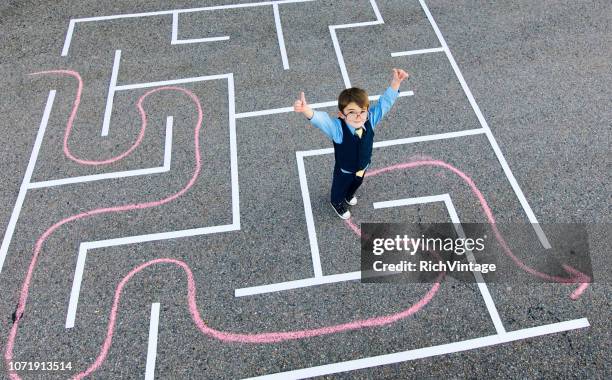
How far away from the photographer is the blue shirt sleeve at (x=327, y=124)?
137 inches

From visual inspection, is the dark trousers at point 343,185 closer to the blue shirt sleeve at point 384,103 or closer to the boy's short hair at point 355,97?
the blue shirt sleeve at point 384,103

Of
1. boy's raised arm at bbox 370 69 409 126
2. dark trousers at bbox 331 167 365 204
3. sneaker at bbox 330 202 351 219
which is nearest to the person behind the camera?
boy's raised arm at bbox 370 69 409 126

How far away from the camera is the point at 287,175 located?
5.07 metres

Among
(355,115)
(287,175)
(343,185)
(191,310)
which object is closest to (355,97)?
(355,115)

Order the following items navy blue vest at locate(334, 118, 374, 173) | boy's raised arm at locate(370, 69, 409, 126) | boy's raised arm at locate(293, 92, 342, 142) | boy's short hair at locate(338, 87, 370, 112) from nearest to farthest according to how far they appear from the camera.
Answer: boy's raised arm at locate(293, 92, 342, 142)
boy's short hair at locate(338, 87, 370, 112)
boy's raised arm at locate(370, 69, 409, 126)
navy blue vest at locate(334, 118, 374, 173)

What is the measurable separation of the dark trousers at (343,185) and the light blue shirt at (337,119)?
53 cm

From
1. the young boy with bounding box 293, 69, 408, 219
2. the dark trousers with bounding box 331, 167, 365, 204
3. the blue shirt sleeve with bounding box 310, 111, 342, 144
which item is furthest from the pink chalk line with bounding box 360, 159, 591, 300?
the blue shirt sleeve with bounding box 310, 111, 342, 144

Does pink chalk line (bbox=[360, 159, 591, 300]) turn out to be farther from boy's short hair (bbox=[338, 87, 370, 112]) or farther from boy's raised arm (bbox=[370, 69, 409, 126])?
boy's short hair (bbox=[338, 87, 370, 112])

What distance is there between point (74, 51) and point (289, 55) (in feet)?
11.1

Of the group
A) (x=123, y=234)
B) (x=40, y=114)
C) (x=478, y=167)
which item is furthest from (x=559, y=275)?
(x=40, y=114)

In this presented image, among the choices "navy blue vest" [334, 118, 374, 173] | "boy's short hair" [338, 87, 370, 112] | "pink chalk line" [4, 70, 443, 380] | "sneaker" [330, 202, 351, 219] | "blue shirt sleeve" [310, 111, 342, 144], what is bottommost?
"pink chalk line" [4, 70, 443, 380]

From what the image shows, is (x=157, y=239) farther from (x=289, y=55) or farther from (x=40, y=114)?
(x=289, y=55)

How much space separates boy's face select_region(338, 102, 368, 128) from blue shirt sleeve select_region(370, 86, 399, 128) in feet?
0.45

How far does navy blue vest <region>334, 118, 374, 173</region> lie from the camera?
3709mm
